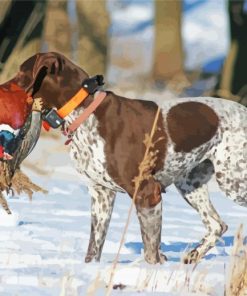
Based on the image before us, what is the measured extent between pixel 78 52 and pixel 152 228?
1066 cm

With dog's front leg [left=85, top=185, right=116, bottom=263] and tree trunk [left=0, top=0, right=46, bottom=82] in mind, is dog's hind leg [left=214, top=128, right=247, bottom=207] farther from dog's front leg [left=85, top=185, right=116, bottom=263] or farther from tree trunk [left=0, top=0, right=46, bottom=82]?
tree trunk [left=0, top=0, right=46, bottom=82]

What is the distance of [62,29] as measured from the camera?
16.7 metres

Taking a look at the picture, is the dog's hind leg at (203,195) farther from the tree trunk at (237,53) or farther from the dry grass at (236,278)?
the tree trunk at (237,53)

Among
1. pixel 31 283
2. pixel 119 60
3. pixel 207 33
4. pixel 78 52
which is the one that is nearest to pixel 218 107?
pixel 31 283

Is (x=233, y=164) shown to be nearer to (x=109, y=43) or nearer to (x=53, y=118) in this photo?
(x=53, y=118)

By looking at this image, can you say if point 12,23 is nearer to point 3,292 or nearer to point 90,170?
point 90,170

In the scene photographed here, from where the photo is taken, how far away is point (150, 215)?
5.96 metres

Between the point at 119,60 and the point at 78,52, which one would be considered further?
the point at 119,60

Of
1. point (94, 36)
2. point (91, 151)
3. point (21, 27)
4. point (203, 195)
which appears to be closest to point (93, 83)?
point (91, 151)

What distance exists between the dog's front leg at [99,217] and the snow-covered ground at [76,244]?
0.30ft

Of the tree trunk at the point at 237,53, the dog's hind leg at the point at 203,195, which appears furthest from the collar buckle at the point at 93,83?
the tree trunk at the point at 237,53

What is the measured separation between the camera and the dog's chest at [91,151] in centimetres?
590

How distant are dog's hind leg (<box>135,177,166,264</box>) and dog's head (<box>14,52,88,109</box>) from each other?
727 millimetres

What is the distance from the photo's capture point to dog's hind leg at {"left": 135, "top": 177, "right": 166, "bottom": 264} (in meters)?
5.94
